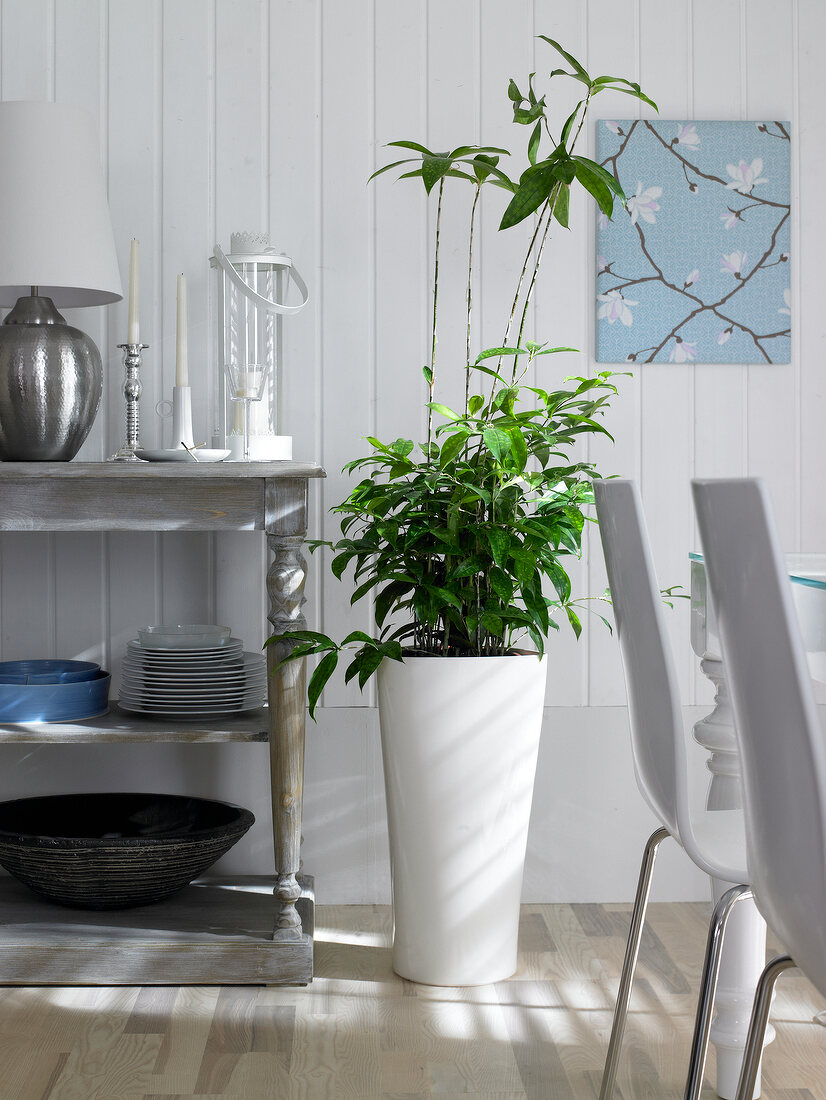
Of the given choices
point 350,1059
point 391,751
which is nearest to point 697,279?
point 391,751

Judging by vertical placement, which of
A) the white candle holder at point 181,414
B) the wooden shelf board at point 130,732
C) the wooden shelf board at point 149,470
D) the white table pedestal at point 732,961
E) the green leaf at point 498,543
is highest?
the white candle holder at point 181,414

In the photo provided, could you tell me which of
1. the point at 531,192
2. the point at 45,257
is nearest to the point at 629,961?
the point at 531,192

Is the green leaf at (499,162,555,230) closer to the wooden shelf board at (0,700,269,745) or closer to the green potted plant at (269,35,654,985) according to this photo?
the green potted plant at (269,35,654,985)

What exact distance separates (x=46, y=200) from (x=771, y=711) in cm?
178

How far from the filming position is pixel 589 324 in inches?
100

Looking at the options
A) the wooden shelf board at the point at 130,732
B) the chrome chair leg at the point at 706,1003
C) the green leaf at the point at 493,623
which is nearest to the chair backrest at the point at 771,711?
the chrome chair leg at the point at 706,1003

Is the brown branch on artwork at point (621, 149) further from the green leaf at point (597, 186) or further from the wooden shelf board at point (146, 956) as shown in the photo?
the wooden shelf board at point (146, 956)

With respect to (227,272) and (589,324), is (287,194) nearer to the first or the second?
(227,272)

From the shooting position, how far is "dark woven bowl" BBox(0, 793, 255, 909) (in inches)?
80.1

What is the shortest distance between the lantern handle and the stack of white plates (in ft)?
2.40

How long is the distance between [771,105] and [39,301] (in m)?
1.73

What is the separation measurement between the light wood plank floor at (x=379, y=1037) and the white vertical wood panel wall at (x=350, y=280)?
44 cm

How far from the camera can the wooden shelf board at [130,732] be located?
2.02m

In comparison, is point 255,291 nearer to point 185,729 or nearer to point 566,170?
point 566,170
